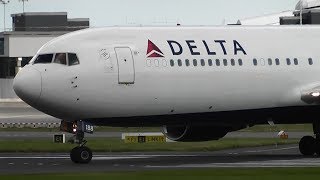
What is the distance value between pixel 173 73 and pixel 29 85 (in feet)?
18.1

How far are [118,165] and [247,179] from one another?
9786 mm

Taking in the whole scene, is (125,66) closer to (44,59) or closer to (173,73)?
(173,73)

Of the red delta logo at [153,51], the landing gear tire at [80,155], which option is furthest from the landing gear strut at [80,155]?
the red delta logo at [153,51]

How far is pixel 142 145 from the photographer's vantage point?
172 ft

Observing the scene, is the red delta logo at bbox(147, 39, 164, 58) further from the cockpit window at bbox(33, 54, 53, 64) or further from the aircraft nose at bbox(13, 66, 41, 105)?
the aircraft nose at bbox(13, 66, 41, 105)

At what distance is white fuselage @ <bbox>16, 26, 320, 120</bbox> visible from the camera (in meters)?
39.5

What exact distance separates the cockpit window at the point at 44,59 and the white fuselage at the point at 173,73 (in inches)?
9.8

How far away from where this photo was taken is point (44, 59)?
3972 centimetres

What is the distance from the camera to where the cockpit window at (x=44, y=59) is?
39656 millimetres

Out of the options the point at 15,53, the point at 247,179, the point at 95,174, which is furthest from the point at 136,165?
the point at 15,53

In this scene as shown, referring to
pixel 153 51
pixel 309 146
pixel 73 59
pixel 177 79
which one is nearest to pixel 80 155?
pixel 73 59

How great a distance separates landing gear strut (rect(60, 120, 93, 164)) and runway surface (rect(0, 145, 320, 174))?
394 millimetres

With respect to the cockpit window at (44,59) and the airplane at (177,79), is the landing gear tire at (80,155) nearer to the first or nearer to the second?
the airplane at (177,79)

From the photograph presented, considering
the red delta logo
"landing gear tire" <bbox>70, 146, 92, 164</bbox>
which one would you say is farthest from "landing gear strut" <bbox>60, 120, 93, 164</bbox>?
the red delta logo
